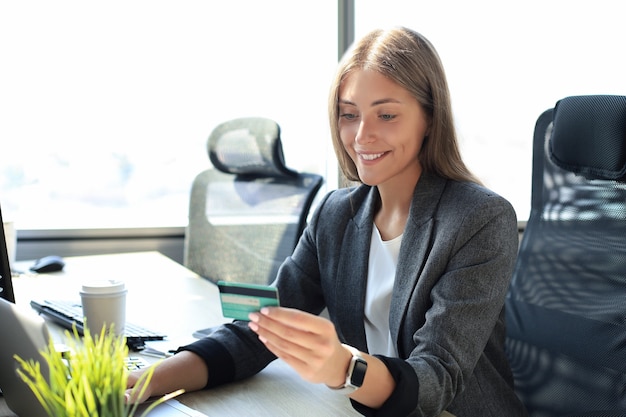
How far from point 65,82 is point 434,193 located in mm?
2014

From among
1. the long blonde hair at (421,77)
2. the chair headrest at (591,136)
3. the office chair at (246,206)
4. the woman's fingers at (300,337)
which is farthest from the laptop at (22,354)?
the office chair at (246,206)

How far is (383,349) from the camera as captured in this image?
1.55 m

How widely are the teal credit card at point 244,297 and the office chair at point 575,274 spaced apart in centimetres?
80

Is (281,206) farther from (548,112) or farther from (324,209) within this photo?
(548,112)

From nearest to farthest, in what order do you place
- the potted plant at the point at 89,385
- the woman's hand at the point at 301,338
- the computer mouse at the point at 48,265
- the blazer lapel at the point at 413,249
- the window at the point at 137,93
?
1. the potted plant at the point at 89,385
2. the woman's hand at the point at 301,338
3. the blazer lapel at the point at 413,249
4. the computer mouse at the point at 48,265
5. the window at the point at 137,93

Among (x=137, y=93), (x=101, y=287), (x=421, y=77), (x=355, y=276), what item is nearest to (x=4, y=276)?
(x=101, y=287)

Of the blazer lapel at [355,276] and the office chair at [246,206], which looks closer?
the blazer lapel at [355,276]

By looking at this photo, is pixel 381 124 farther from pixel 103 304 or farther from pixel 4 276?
pixel 4 276

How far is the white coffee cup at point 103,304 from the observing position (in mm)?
1434

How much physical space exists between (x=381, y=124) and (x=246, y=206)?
1151mm

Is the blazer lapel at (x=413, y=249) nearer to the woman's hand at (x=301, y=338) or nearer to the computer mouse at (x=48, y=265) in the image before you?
the woman's hand at (x=301, y=338)

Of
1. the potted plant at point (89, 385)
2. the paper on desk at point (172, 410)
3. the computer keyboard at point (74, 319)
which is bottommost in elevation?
the computer keyboard at point (74, 319)

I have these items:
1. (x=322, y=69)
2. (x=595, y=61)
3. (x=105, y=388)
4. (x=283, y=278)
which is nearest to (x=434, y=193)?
(x=283, y=278)

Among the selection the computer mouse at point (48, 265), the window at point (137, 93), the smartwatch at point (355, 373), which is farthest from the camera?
the window at point (137, 93)
